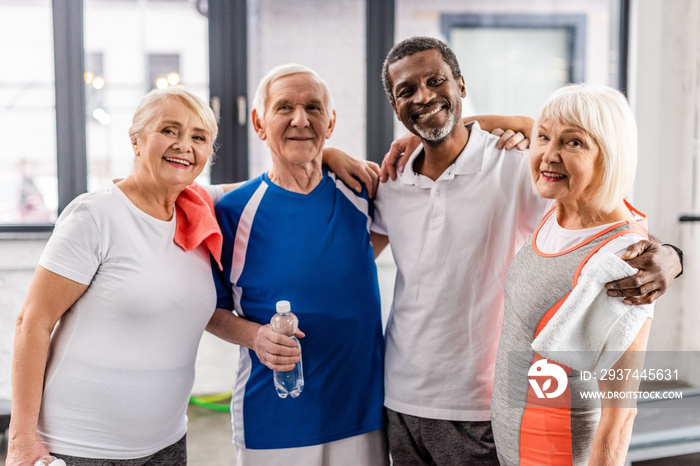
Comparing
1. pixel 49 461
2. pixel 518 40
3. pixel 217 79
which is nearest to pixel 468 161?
pixel 49 461

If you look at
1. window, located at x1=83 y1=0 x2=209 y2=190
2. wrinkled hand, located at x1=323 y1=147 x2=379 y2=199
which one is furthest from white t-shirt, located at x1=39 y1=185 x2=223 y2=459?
window, located at x1=83 y1=0 x2=209 y2=190

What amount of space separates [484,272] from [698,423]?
1516mm

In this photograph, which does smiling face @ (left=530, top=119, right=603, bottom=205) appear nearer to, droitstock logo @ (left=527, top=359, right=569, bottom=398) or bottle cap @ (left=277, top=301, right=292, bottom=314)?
droitstock logo @ (left=527, top=359, right=569, bottom=398)

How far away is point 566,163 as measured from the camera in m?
1.15

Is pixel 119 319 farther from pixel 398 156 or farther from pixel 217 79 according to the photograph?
pixel 217 79

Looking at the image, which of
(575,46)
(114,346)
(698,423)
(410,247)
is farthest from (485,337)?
(575,46)

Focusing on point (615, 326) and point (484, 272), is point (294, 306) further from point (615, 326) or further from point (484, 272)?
point (615, 326)

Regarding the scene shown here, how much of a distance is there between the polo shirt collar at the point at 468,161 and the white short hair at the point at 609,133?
1.34 feet

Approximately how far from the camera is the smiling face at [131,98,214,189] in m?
1.40

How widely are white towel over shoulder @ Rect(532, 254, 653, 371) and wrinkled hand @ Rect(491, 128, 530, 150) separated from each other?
63 cm

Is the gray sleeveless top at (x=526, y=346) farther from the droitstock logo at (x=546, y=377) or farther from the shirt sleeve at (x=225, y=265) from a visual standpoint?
the shirt sleeve at (x=225, y=265)

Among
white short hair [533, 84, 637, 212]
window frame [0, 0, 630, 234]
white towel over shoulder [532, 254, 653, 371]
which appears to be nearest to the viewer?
white towel over shoulder [532, 254, 653, 371]

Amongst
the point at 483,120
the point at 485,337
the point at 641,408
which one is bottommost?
the point at 641,408

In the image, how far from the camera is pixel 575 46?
4.02m
